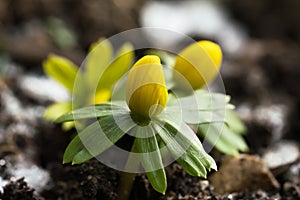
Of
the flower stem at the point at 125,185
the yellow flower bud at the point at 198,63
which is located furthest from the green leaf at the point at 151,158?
the yellow flower bud at the point at 198,63

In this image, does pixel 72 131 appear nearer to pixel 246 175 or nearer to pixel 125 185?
pixel 125 185

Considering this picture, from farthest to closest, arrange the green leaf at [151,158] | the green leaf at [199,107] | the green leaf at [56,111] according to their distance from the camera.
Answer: the green leaf at [56,111], the green leaf at [199,107], the green leaf at [151,158]

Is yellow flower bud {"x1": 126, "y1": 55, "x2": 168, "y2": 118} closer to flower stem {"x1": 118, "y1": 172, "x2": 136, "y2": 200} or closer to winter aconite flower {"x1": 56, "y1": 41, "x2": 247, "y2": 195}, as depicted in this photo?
winter aconite flower {"x1": 56, "y1": 41, "x2": 247, "y2": 195}

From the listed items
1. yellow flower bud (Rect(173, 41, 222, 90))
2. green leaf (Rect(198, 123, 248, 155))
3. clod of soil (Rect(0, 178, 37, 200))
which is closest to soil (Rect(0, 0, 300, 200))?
clod of soil (Rect(0, 178, 37, 200))

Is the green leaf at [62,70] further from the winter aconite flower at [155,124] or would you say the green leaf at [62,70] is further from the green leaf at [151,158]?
the green leaf at [151,158]

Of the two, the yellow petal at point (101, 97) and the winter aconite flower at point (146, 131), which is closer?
the winter aconite flower at point (146, 131)

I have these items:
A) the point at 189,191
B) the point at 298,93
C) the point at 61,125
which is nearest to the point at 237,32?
the point at 298,93
